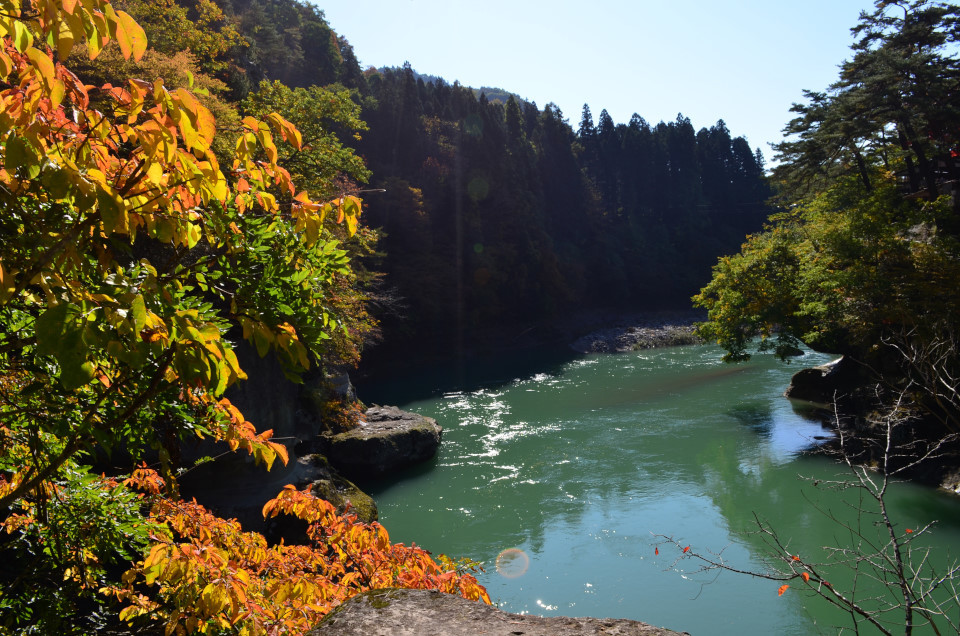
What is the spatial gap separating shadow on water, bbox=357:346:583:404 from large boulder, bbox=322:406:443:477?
6.69m

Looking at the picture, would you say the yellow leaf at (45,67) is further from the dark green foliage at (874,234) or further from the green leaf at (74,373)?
the dark green foliage at (874,234)

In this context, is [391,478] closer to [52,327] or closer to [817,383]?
[52,327]

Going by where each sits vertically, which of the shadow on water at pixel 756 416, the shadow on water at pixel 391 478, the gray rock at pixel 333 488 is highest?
the gray rock at pixel 333 488

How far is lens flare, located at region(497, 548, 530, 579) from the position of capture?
26.9 feet

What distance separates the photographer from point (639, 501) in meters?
10.5

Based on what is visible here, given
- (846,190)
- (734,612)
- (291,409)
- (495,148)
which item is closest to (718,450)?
(734,612)

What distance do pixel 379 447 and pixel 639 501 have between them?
18.1ft

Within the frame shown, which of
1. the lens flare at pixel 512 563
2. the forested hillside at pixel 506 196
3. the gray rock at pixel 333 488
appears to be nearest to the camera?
the lens flare at pixel 512 563

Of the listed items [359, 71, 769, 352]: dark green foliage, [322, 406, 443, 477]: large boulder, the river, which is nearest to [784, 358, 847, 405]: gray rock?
the river

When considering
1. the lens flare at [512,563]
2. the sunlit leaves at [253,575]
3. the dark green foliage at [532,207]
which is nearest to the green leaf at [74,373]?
the sunlit leaves at [253,575]

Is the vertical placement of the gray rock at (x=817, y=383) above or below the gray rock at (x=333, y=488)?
below

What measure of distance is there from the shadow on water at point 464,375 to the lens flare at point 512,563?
11.7 metres

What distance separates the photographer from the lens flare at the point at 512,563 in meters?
8.19

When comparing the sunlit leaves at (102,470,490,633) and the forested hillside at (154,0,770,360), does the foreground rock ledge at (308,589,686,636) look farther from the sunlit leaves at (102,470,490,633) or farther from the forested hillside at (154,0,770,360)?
the forested hillside at (154,0,770,360)
